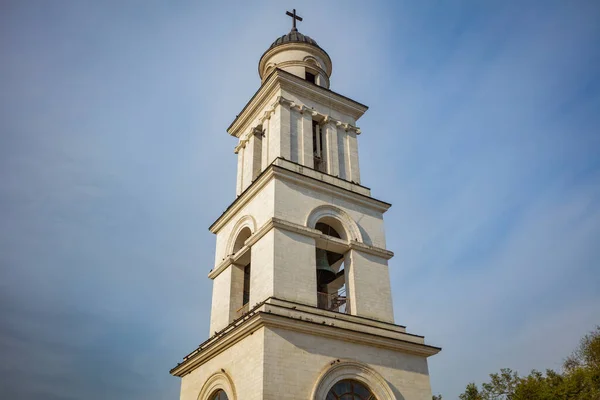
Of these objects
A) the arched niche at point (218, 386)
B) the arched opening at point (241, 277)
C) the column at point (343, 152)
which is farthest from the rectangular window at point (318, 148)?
the arched niche at point (218, 386)

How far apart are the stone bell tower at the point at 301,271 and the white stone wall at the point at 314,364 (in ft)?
0.13

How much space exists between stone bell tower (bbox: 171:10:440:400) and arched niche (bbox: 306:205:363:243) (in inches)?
1.8

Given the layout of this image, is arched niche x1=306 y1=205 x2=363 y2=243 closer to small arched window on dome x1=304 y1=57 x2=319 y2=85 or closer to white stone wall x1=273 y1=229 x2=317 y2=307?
white stone wall x1=273 y1=229 x2=317 y2=307

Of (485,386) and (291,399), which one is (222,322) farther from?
(485,386)

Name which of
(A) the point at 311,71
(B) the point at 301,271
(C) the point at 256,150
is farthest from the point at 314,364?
(A) the point at 311,71

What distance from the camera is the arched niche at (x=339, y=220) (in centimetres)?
2236

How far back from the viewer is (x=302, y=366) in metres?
17.9

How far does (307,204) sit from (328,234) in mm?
2106

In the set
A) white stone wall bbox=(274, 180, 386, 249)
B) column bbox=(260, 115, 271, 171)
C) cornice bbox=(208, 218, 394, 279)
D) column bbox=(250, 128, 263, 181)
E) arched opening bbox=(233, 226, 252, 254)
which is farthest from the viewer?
column bbox=(250, 128, 263, 181)

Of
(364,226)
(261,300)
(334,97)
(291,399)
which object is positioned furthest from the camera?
(334,97)

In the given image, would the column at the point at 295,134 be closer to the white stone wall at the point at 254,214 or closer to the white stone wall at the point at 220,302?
the white stone wall at the point at 254,214

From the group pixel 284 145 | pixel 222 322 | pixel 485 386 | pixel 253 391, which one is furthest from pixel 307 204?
pixel 485 386

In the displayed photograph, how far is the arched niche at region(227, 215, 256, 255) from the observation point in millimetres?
23298

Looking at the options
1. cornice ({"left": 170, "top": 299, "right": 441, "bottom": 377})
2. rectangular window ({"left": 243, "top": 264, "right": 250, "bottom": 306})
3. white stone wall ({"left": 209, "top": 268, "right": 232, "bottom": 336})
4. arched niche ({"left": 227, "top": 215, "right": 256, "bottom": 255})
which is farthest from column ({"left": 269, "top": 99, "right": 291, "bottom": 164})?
cornice ({"left": 170, "top": 299, "right": 441, "bottom": 377})
